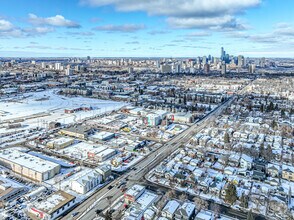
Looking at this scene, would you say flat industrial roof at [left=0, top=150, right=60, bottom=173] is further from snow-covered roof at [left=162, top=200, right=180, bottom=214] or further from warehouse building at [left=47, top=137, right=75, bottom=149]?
snow-covered roof at [left=162, top=200, right=180, bottom=214]

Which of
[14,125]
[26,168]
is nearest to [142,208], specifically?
[26,168]

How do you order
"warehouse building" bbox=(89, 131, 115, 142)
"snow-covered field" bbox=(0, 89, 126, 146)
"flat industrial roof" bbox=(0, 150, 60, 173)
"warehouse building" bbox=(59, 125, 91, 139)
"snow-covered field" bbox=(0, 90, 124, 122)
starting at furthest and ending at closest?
"snow-covered field" bbox=(0, 90, 124, 122), "snow-covered field" bbox=(0, 89, 126, 146), "warehouse building" bbox=(59, 125, 91, 139), "warehouse building" bbox=(89, 131, 115, 142), "flat industrial roof" bbox=(0, 150, 60, 173)

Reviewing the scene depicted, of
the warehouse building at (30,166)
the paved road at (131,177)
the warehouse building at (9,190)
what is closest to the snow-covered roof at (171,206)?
the paved road at (131,177)

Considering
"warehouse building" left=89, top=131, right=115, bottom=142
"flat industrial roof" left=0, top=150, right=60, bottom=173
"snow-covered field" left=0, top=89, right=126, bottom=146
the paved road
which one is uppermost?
"snow-covered field" left=0, top=89, right=126, bottom=146

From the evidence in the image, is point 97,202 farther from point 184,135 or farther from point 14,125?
point 14,125

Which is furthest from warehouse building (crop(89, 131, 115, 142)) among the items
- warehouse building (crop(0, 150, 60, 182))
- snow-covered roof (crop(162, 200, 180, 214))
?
snow-covered roof (crop(162, 200, 180, 214))

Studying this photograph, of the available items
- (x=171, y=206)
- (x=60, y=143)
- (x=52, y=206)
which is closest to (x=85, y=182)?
(x=52, y=206)
